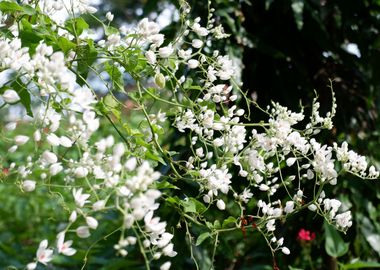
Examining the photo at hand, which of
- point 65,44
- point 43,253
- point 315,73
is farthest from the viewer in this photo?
point 315,73

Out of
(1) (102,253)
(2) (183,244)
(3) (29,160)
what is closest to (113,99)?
(3) (29,160)

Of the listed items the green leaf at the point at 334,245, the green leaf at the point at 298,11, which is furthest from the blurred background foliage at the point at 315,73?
the green leaf at the point at 334,245

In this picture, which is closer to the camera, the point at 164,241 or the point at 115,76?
the point at 164,241

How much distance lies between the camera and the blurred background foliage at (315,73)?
1579 millimetres

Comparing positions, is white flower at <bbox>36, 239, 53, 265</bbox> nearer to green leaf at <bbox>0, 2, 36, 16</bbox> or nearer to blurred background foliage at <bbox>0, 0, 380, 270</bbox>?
green leaf at <bbox>0, 2, 36, 16</bbox>

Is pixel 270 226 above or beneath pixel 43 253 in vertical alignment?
beneath

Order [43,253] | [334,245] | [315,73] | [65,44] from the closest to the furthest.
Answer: [43,253]
[65,44]
[334,245]
[315,73]

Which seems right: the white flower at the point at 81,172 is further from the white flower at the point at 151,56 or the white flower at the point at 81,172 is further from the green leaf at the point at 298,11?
the green leaf at the point at 298,11

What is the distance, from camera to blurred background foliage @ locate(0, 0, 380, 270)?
158 cm

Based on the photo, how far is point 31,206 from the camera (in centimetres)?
255

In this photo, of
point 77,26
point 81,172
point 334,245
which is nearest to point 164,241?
point 81,172

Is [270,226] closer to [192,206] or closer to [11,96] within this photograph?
[192,206]

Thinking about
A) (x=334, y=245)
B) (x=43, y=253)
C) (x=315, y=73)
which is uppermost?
(x=43, y=253)

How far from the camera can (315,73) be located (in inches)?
68.0
